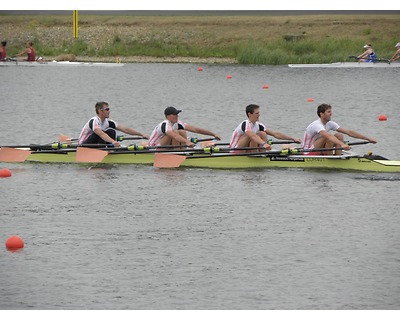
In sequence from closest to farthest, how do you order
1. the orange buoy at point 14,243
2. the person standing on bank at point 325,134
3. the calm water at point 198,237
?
the calm water at point 198,237
the orange buoy at point 14,243
the person standing on bank at point 325,134

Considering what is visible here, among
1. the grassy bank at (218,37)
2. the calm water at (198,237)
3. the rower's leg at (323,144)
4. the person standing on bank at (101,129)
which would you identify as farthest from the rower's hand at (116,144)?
A: the grassy bank at (218,37)

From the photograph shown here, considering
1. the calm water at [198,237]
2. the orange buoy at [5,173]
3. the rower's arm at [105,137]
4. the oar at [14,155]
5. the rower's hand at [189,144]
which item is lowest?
the calm water at [198,237]

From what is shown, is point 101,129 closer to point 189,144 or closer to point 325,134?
point 189,144

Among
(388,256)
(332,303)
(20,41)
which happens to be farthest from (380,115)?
(20,41)

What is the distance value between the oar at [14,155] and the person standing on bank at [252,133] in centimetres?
482

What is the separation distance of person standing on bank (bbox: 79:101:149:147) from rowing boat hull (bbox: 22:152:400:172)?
457mm

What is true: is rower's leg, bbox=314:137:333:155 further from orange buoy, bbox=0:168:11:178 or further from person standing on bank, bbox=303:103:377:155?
orange buoy, bbox=0:168:11:178

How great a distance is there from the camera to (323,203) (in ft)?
80.7

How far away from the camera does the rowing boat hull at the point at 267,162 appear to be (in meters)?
26.8

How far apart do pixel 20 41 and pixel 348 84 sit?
28.7 m

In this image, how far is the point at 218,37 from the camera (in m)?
76.4

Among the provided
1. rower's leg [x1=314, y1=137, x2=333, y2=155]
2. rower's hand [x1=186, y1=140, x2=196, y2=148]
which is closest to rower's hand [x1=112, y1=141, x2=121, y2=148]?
rower's hand [x1=186, y1=140, x2=196, y2=148]

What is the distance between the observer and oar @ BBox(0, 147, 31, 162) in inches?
1100

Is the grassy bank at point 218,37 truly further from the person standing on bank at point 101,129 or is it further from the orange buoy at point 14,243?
the orange buoy at point 14,243
